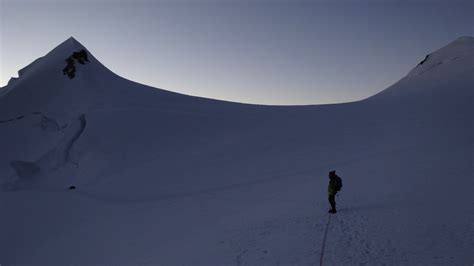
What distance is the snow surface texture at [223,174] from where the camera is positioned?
12242 mm

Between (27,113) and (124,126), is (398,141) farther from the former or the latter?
(27,113)

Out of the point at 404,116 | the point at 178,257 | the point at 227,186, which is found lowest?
the point at 178,257

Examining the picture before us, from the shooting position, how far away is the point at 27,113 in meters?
31.6

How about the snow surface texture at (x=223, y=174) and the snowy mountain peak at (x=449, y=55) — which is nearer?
the snow surface texture at (x=223, y=174)

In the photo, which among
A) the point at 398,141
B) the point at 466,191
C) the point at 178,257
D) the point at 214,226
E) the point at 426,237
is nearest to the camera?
the point at 426,237

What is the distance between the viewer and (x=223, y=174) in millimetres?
23938

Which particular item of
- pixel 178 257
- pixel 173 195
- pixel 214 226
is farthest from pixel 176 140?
pixel 178 257

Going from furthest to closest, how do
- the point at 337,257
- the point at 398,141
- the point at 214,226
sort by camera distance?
the point at 398,141
the point at 214,226
the point at 337,257

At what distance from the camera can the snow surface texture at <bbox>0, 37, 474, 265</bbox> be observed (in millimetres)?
12242

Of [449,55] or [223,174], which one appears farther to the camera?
[449,55]

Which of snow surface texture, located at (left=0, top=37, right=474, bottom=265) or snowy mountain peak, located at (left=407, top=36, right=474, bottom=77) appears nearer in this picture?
snow surface texture, located at (left=0, top=37, right=474, bottom=265)

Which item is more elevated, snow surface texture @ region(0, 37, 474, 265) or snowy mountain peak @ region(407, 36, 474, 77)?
snowy mountain peak @ region(407, 36, 474, 77)

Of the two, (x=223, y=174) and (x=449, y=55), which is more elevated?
(x=449, y=55)

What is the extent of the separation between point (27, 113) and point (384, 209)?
2895 cm
